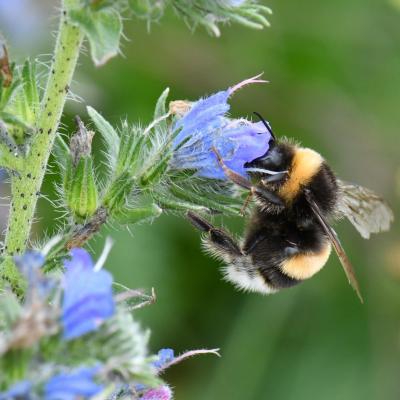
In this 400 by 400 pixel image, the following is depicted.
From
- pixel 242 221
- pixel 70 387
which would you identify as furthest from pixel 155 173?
pixel 242 221

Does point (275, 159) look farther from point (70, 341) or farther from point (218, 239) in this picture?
point (70, 341)

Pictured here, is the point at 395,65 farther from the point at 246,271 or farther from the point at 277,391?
the point at 246,271

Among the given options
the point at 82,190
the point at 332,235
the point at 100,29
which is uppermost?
the point at 100,29

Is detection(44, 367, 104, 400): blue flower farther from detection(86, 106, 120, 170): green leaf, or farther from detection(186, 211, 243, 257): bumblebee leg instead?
detection(186, 211, 243, 257): bumblebee leg

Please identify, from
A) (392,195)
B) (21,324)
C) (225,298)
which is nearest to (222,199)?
(21,324)

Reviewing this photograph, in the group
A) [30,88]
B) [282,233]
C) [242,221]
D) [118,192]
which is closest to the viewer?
[30,88]

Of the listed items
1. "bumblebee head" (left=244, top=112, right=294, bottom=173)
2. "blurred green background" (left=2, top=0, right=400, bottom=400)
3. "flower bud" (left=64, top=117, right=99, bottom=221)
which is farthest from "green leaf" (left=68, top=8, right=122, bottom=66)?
"blurred green background" (left=2, top=0, right=400, bottom=400)

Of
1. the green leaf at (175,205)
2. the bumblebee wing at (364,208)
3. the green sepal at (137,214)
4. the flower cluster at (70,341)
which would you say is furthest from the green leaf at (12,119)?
the bumblebee wing at (364,208)
